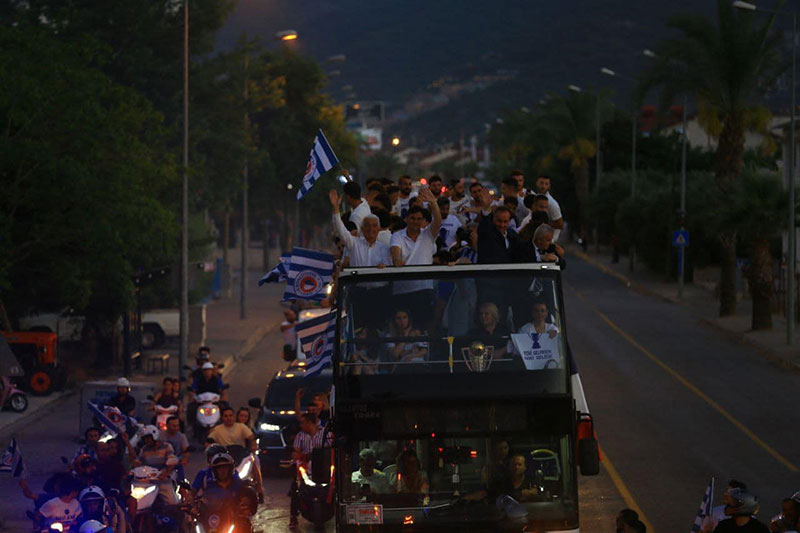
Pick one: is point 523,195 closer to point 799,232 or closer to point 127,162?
point 127,162

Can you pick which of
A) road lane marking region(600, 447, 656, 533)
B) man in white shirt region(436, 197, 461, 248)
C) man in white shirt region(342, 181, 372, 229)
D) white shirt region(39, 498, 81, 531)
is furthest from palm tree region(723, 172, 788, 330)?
white shirt region(39, 498, 81, 531)

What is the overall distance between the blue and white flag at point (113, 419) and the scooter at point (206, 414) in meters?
5.33

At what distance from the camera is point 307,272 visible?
1644 centimetres

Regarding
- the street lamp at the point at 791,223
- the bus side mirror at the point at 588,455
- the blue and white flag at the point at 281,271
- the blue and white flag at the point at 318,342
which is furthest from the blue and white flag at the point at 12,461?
the street lamp at the point at 791,223

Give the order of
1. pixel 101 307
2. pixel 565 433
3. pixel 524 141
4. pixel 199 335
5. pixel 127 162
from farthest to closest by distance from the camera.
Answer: pixel 524 141, pixel 199 335, pixel 101 307, pixel 127 162, pixel 565 433

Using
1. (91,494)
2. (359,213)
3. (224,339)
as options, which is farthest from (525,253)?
(224,339)

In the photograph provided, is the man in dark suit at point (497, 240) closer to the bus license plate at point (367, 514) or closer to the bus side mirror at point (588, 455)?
the bus side mirror at point (588, 455)

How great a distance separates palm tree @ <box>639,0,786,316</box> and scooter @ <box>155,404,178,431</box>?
89.7 ft

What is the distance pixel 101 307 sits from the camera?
39.0 m

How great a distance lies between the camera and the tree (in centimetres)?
3059

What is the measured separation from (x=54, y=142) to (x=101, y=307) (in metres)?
8.07

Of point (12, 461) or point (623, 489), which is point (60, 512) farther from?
point (623, 489)

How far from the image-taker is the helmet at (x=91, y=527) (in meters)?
13.3

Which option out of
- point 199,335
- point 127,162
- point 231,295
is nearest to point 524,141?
point 231,295
